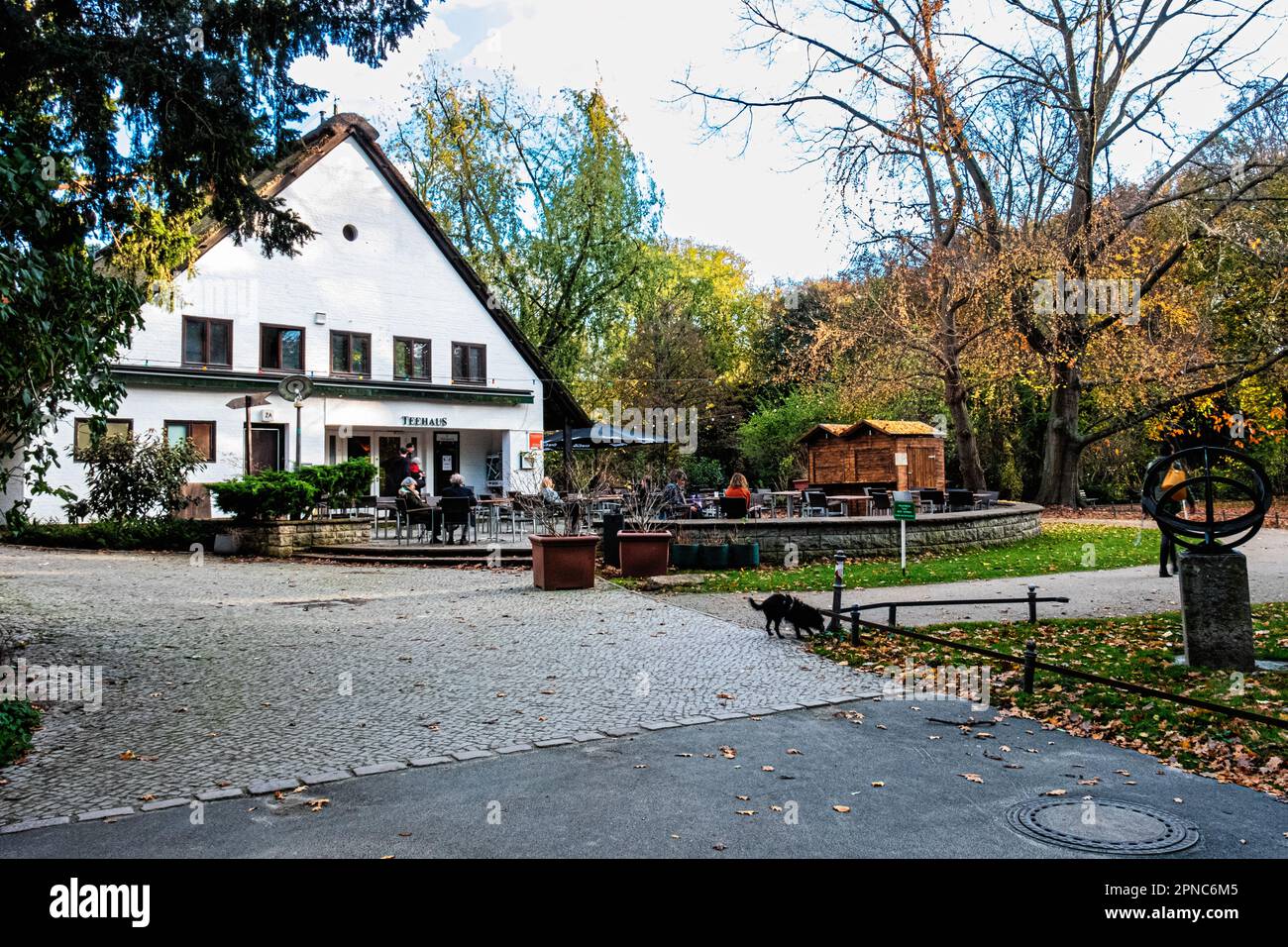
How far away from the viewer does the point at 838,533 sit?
17.2 meters

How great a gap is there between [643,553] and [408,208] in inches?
869

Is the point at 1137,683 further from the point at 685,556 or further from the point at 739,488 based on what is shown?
the point at 739,488

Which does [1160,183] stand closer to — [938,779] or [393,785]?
[938,779]

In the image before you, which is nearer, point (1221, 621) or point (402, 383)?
point (1221, 621)

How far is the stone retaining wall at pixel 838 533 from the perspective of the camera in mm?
16656

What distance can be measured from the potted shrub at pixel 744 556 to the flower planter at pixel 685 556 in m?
0.64

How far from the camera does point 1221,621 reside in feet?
25.2

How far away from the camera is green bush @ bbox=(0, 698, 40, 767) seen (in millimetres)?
5938

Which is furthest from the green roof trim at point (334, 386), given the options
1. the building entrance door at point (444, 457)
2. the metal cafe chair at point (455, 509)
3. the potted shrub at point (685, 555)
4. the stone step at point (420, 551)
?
the potted shrub at point (685, 555)

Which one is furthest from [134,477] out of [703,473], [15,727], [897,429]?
[703,473]

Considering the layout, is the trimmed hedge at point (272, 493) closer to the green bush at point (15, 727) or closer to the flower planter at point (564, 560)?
the flower planter at point (564, 560)
